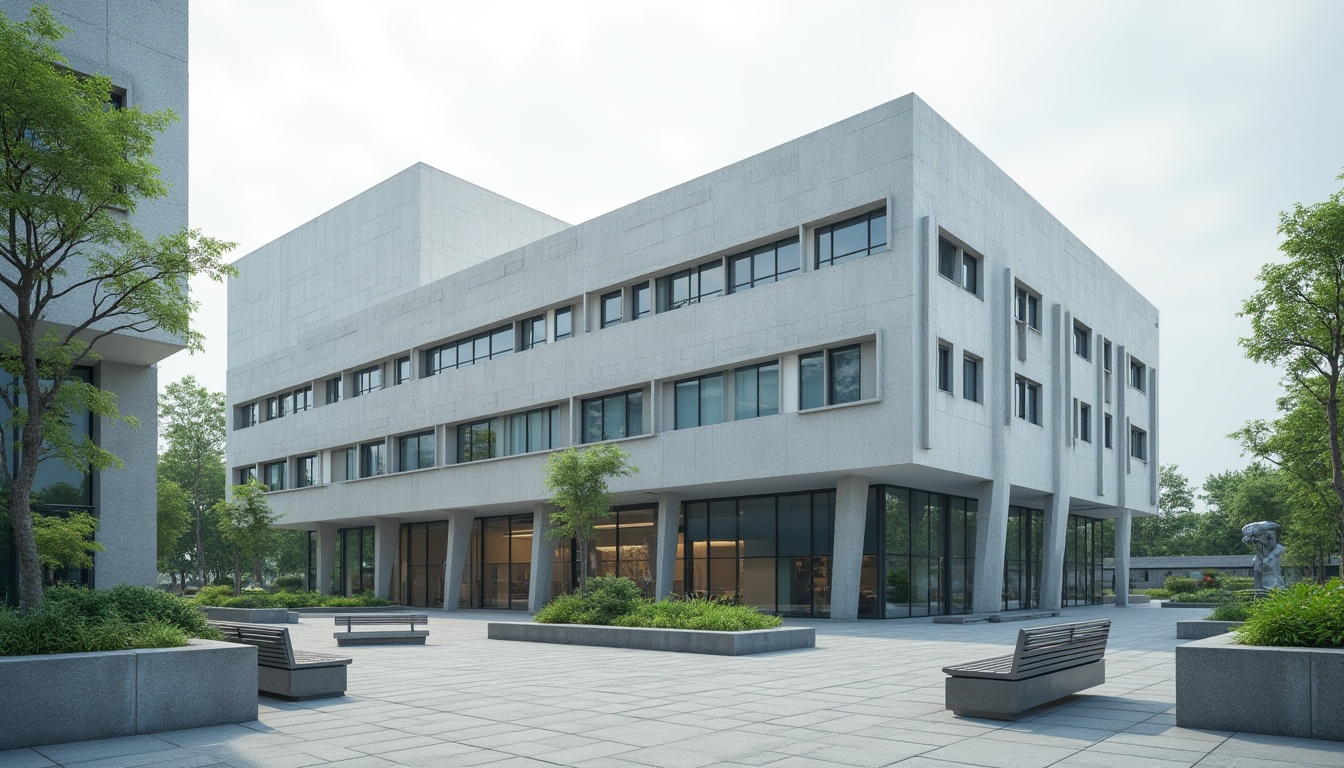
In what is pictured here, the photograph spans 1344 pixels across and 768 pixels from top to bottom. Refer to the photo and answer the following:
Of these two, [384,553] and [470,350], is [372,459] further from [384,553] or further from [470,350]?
[470,350]

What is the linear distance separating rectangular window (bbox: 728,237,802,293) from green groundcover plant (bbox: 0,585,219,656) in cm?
2286

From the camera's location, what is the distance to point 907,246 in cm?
2972

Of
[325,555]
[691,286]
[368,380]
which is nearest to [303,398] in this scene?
[368,380]

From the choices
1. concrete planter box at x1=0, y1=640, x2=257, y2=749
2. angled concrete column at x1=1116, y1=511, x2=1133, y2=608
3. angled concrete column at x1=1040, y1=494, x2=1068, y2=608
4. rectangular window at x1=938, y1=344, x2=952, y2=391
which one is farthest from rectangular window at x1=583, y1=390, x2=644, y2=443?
concrete planter box at x1=0, y1=640, x2=257, y2=749

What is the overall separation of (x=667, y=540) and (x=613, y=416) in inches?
192

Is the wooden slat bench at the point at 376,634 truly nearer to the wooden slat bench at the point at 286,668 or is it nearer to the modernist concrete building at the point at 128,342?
the modernist concrete building at the point at 128,342

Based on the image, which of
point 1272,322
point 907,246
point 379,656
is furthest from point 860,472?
point 379,656

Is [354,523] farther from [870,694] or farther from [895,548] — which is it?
[870,694]

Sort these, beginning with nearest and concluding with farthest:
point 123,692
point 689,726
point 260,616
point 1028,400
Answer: point 123,692, point 689,726, point 260,616, point 1028,400

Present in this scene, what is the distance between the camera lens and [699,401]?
35.2 m

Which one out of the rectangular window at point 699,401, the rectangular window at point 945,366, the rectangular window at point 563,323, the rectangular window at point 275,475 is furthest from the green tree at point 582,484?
the rectangular window at point 275,475

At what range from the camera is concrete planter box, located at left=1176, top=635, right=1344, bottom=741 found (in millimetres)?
10023

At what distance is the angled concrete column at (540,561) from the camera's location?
4184cm

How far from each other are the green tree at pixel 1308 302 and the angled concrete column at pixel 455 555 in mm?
31395
